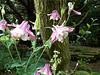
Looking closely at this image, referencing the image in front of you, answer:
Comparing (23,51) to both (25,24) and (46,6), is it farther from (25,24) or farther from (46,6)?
(25,24)

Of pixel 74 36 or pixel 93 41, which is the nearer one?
pixel 93 41

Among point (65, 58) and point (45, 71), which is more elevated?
point (45, 71)

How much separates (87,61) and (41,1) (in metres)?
2.83

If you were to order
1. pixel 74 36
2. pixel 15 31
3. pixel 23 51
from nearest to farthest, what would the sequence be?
1. pixel 15 31
2. pixel 23 51
3. pixel 74 36

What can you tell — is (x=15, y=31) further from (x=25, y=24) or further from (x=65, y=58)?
(x=65, y=58)

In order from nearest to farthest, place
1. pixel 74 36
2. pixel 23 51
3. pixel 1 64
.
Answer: pixel 1 64
pixel 23 51
pixel 74 36

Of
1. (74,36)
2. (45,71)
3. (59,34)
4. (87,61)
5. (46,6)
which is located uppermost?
(46,6)

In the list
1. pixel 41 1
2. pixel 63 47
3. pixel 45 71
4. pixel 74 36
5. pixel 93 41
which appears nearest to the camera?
pixel 45 71

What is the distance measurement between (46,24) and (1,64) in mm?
1132

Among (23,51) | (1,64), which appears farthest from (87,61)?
(1,64)

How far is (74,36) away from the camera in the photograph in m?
6.39

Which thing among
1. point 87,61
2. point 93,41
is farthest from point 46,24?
point 93,41

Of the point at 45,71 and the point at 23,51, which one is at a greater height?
the point at 45,71

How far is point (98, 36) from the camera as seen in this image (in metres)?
5.74
